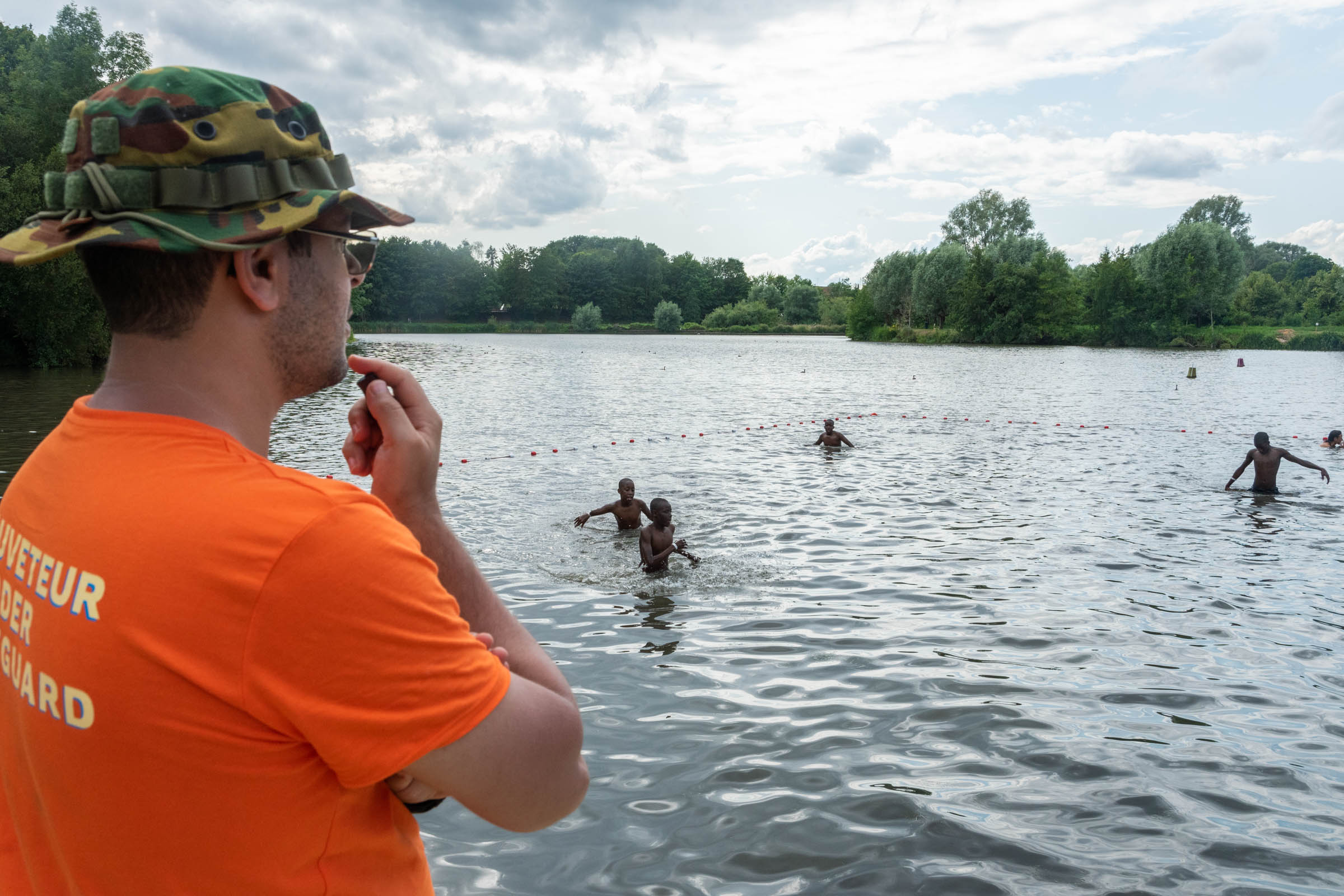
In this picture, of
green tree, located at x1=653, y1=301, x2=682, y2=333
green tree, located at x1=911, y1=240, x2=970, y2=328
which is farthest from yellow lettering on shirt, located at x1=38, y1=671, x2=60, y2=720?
green tree, located at x1=653, y1=301, x2=682, y2=333

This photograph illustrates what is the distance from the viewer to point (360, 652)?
1245mm

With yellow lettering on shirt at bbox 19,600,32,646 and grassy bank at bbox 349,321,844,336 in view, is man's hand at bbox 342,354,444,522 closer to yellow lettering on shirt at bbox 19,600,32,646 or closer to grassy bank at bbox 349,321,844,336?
yellow lettering on shirt at bbox 19,600,32,646

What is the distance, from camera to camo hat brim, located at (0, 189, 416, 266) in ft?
4.34

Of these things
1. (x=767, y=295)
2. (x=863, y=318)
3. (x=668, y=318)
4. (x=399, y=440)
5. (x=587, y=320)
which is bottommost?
(x=399, y=440)

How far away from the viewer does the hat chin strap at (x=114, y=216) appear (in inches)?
52.4

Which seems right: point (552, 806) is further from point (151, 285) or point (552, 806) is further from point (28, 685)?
point (151, 285)

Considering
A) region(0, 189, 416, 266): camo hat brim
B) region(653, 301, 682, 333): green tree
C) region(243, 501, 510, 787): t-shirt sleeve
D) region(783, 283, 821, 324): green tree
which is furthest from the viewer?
region(783, 283, 821, 324): green tree

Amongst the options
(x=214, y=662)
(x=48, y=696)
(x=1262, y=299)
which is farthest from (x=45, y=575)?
(x=1262, y=299)

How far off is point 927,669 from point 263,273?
7513mm

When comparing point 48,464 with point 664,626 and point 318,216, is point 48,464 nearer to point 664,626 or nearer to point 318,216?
point 318,216

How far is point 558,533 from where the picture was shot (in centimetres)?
1322

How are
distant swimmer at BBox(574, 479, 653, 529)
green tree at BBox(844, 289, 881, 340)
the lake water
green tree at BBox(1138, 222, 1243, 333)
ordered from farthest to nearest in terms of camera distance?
green tree at BBox(844, 289, 881, 340) → green tree at BBox(1138, 222, 1243, 333) → distant swimmer at BBox(574, 479, 653, 529) → the lake water

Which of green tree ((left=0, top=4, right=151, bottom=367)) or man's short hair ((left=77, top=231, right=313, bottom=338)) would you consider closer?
man's short hair ((left=77, top=231, right=313, bottom=338))

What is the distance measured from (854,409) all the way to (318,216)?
101ft
